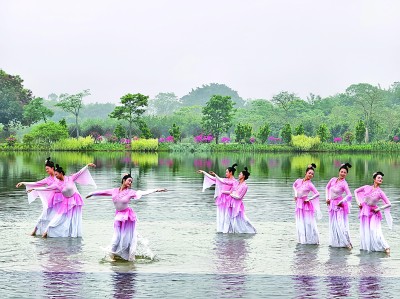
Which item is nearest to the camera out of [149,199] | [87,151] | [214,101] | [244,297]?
[244,297]

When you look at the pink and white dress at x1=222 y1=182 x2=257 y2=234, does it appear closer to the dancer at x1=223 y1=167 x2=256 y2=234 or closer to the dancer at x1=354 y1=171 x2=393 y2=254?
the dancer at x1=223 y1=167 x2=256 y2=234

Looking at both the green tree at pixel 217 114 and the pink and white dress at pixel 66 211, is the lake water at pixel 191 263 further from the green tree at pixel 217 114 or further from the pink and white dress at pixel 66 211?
the green tree at pixel 217 114

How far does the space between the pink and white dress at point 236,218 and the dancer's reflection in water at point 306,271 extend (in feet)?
7.46

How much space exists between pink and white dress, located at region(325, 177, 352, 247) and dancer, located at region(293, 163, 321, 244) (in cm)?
41

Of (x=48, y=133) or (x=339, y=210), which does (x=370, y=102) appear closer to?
(x=48, y=133)

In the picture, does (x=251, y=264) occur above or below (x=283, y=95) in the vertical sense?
below

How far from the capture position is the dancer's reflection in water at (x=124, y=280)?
12.2 metres

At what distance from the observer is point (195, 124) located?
13875 centimetres

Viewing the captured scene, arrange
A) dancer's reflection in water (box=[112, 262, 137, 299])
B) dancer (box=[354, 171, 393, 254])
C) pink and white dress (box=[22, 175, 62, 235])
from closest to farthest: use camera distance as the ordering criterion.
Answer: dancer's reflection in water (box=[112, 262, 137, 299]), dancer (box=[354, 171, 393, 254]), pink and white dress (box=[22, 175, 62, 235])

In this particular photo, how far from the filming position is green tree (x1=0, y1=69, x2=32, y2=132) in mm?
116438

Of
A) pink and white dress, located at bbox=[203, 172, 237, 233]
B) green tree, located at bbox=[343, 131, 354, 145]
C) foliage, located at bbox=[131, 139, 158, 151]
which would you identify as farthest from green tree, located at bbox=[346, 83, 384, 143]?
pink and white dress, located at bbox=[203, 172, 237, 233]

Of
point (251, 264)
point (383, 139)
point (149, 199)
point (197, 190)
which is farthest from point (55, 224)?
point (383, 139)

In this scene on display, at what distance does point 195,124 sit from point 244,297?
127 m

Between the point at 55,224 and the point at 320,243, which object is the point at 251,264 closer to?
the point at 320,243
